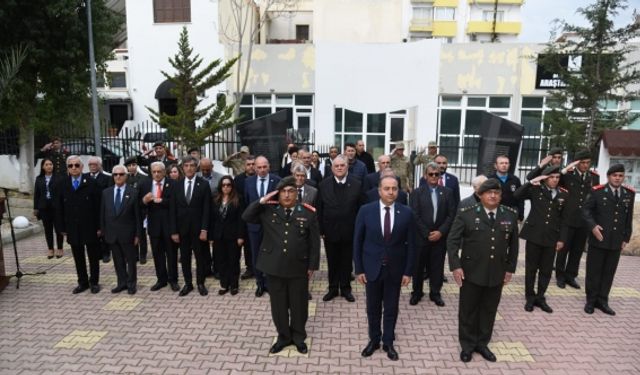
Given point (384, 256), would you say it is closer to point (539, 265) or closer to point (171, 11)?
point (539, 265)

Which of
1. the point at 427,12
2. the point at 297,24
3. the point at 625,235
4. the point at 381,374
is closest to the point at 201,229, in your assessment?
the point at 381,374

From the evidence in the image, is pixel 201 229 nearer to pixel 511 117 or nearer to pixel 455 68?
pixel 455 68

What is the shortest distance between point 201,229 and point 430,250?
3171mm

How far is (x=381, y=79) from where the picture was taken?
17797mm

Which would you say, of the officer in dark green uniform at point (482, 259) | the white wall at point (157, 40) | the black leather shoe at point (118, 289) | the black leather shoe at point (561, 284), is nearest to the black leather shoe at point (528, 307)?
the black leather shoe at point (561, 284)

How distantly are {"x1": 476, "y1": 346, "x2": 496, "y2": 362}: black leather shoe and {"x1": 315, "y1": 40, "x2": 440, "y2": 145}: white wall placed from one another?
1427cm

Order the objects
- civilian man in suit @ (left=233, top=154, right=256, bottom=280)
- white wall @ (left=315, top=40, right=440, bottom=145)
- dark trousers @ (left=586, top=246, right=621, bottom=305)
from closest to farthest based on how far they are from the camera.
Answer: dark trousers @ (left=586, top=246, right=621, bottom=305), civilian man in suit @ (left=233, top=154, right=256, bottom=280), white wall @ (left=315, top=40, right=440, bottom=145)

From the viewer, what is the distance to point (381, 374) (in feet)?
13.6

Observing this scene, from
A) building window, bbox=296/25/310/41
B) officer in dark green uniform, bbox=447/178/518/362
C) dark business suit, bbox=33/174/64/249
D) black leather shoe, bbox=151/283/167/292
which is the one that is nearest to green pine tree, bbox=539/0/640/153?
officer in dark green uniform, bbox=447/178/518/362

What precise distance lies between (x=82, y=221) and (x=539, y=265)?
20.8 feet

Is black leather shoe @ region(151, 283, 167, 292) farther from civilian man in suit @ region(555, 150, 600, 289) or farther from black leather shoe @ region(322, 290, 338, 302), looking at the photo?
civilian man in suit @ region(555, 150, 600, 289)

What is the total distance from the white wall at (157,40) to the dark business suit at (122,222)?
534 inches

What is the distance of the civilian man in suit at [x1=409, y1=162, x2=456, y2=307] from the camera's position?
220 inches

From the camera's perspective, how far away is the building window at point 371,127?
19.2 metres
